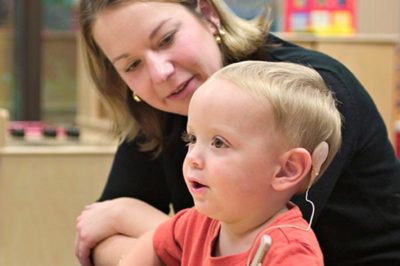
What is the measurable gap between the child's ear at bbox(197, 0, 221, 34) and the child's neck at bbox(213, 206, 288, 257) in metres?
0.57

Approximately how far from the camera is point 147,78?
1591 mm

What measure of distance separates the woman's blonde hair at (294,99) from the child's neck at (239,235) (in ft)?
0.36

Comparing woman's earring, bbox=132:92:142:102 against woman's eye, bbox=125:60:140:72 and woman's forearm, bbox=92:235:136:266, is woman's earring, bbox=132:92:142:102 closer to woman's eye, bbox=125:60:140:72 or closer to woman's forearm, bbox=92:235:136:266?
woman's eye, bbox=125:60:140:72

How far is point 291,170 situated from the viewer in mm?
1098

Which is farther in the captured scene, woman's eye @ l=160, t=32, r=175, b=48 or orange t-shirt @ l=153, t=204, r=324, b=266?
woman's eye @ l=160, t=32, r=175, b=48

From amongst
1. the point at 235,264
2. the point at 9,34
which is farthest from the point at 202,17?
the point at 9,34

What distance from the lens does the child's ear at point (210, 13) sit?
1.64 metres

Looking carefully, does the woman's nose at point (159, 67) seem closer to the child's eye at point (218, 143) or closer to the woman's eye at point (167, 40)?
the woman's eye at point (167, 40)

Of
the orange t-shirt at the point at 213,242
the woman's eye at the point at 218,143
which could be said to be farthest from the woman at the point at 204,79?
the woman's eye at the point at 218,143

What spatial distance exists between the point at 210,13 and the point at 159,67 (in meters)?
0.19

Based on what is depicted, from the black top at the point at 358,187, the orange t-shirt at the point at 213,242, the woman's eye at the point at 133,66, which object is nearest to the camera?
the orange t-shirt at the point at 213,242

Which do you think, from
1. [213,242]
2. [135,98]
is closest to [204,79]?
[135,98]

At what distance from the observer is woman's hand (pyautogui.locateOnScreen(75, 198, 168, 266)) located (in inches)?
66.6

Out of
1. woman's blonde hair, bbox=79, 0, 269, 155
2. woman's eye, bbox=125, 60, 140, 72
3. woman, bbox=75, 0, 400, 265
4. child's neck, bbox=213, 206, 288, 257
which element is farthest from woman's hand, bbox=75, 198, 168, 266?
child's neck, bbox=213, 206, 288, 257
